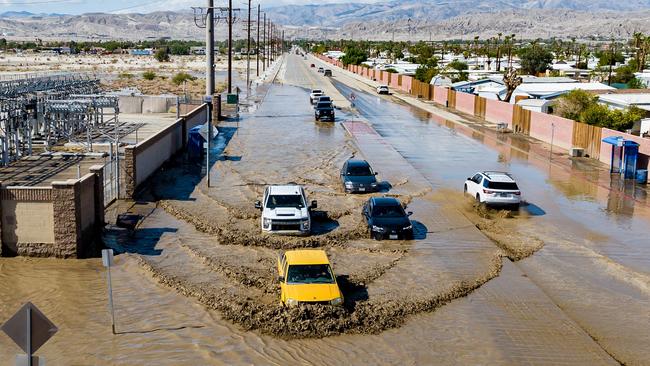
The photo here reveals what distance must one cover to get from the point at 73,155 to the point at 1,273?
1875 centimetres

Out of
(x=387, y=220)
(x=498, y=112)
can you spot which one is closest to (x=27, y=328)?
(x=387, y=220)

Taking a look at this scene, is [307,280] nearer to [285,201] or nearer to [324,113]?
[285,201]

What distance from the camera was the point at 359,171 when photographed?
1278 inches

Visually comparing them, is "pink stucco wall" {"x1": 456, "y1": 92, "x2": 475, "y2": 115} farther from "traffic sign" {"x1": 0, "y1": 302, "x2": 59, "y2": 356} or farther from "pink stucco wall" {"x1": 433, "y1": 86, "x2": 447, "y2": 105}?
→ "traffic sign" {"x1": 0, "y1": 302, "x2": 59, "y2": 356}

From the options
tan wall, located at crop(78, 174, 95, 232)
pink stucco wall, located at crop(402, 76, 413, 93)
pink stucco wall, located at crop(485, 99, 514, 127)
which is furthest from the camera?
pink stucco wall, located at crop(402, 76, 413, 93)

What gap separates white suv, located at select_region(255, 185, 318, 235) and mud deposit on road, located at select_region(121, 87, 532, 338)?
0.36 m

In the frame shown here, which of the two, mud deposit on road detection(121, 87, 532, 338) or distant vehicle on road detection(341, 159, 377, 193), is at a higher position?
distant vehicle on road detection(341, 159, 377, 193)

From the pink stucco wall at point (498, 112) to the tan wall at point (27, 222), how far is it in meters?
44.1

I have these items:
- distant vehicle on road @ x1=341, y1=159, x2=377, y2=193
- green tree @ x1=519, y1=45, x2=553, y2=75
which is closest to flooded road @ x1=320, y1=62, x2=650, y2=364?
distant vehicle on road @ x1=341, y1=159, x2=377, y2=193

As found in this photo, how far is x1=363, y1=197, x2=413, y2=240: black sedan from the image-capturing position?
24422 millimetres

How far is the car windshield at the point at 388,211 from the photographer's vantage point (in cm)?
2517

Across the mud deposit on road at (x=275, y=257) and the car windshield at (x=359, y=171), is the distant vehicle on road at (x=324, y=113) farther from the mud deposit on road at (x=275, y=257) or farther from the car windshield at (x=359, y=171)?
the car windshield at (x=359, y=171)

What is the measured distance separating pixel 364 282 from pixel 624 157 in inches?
902

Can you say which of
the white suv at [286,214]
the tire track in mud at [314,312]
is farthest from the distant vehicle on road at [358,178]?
the tire track in mud at [314,312]
